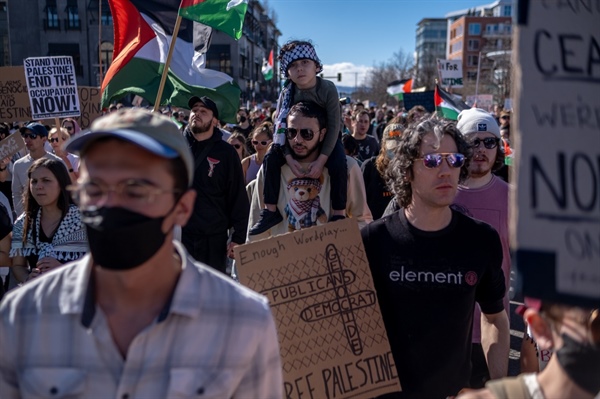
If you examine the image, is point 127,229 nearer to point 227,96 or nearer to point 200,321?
point 200,321

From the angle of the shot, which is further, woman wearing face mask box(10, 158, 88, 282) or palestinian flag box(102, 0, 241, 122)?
palestinian flag box(102, 0, 241, 122)

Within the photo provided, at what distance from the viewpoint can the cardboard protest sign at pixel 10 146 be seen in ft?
27.0

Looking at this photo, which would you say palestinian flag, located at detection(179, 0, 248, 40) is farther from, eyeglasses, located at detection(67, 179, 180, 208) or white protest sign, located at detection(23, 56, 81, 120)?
eyeglasses, located at detection(67, 179, 180, 208)

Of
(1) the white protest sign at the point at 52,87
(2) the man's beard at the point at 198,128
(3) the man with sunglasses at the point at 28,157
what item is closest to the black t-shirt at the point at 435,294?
(2) the man's beard at the point at 198,128

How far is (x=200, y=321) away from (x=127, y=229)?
0.34 metres

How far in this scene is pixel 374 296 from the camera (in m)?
3.04

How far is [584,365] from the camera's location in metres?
1.70

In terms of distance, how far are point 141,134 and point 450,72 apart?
54.0ft

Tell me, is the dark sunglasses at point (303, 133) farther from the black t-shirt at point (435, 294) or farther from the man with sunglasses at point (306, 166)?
the black t-shirt at point (435, 294)

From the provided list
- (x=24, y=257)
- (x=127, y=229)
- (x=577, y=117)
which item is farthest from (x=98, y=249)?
(x=24, y=257)

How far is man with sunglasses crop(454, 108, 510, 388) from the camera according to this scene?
387 cm

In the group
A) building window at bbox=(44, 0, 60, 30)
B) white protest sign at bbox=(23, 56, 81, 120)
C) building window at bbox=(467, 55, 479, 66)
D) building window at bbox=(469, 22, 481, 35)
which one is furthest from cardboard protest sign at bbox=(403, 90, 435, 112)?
building window at bbox=(469, 22, 481, 35)

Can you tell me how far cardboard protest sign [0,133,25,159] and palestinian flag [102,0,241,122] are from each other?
6.74ft

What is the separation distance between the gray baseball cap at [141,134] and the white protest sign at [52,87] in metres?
6.89
